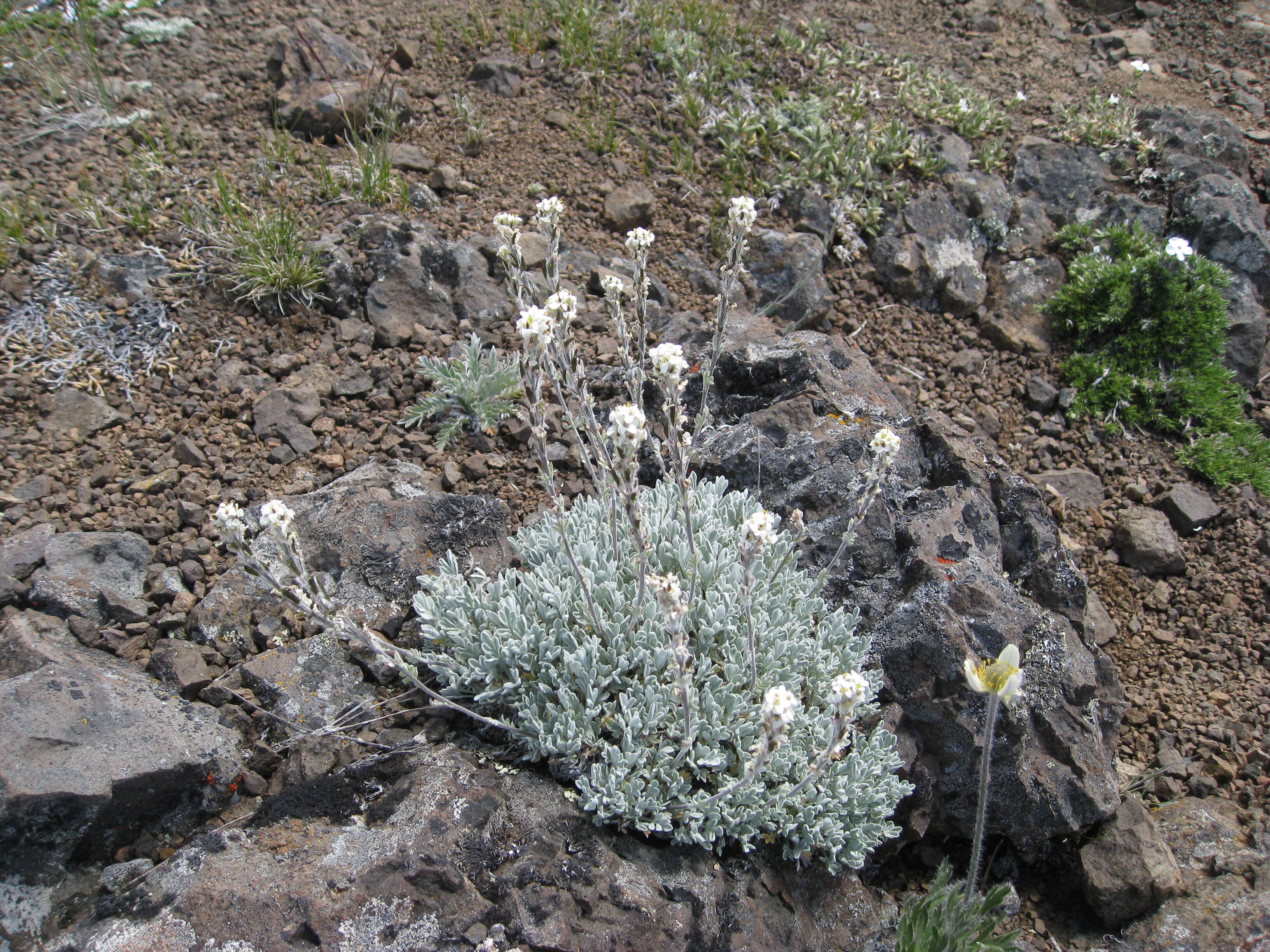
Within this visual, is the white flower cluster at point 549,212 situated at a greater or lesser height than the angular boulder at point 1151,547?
greater

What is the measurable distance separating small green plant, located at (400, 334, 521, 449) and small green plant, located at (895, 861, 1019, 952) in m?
3.17

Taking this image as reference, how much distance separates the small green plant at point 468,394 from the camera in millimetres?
4594

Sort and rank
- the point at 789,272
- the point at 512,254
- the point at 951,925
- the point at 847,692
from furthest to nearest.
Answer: the point at 789,272, the point at 512,254, the point at 951,925, the point at 847,692

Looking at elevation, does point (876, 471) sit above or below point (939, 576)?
above

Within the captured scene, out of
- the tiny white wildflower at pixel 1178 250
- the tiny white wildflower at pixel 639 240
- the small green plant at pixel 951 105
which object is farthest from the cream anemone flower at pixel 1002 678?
the small green plant at pixel 951 105

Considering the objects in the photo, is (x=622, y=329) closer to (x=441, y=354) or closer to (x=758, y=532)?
(x=758, y=532)

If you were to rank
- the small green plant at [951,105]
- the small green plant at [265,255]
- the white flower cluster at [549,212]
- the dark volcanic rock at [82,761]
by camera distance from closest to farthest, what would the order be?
the dark volcanic rock at [82,761], the white flower cluster at [549,212], the small green plant at [265,255], the small green plant at [951,105]

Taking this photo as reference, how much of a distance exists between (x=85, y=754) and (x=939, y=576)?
3472mm

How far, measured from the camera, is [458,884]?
267 cm

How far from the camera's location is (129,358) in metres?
4.72

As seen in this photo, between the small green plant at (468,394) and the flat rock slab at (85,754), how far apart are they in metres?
1.96

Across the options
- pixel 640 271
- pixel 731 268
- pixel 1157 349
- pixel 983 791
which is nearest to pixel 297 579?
pixel 640 271

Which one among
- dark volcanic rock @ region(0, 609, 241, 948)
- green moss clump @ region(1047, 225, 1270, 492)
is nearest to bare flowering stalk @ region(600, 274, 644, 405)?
dark volcanic rock @ region(0, 609, 241, 948)

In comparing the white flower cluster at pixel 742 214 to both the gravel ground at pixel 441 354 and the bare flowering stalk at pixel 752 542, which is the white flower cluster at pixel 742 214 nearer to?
the bare flowering stalk at pixel 752 542
